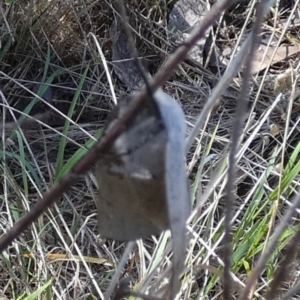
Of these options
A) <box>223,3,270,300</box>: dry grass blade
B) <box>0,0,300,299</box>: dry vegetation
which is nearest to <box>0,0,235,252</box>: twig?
<box>223,3,270,300</box>: dry grass blade

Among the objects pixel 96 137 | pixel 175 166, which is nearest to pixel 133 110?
pixel 175 166

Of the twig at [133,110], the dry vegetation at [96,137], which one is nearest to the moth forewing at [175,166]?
the twig at [133,110]

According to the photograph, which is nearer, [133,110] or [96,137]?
[133,110]

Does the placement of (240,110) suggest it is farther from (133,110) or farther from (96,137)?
(96,137)

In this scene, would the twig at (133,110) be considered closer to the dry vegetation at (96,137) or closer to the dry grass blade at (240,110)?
the dry grass blade at (240,110)

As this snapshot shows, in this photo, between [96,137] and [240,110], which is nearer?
[240,110]

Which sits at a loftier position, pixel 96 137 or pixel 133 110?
pixel 133 110

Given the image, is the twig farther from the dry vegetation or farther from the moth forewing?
the dry vegetation

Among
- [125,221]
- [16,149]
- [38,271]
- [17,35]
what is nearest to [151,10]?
[17,35]
